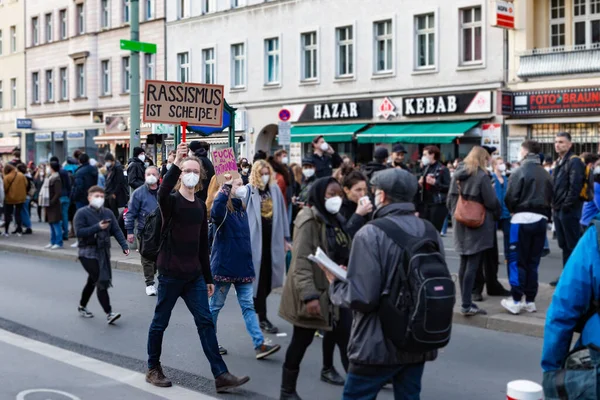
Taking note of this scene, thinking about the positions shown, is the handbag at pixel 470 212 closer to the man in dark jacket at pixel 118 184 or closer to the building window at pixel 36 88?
the man in dark jacket at pixel 118 184

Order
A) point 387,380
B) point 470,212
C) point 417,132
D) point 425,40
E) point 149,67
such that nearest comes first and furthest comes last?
point 387,380, point 470,212, point 149,67, point 417,132, point 425,40

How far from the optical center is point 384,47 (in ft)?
94.7

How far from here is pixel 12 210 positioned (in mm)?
22234

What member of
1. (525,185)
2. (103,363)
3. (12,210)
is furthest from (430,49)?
(103,363)

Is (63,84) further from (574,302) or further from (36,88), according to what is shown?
(574,302)

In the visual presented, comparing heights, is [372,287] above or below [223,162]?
below

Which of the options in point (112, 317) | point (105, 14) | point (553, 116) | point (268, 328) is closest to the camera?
point (268, 328)

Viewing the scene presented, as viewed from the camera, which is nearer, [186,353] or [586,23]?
[186,353]

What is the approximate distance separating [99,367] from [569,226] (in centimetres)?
646

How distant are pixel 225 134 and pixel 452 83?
20721 millimetres

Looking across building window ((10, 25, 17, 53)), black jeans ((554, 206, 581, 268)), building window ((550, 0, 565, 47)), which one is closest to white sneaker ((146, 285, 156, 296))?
black jeans ((554, 206, 581, 268))

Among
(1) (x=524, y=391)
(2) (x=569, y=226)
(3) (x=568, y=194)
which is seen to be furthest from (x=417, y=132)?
(1) (x=524, y=391)

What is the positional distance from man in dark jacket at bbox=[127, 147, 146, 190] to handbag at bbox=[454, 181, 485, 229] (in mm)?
4000

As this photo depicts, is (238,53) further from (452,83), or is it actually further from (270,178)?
(452,83)
